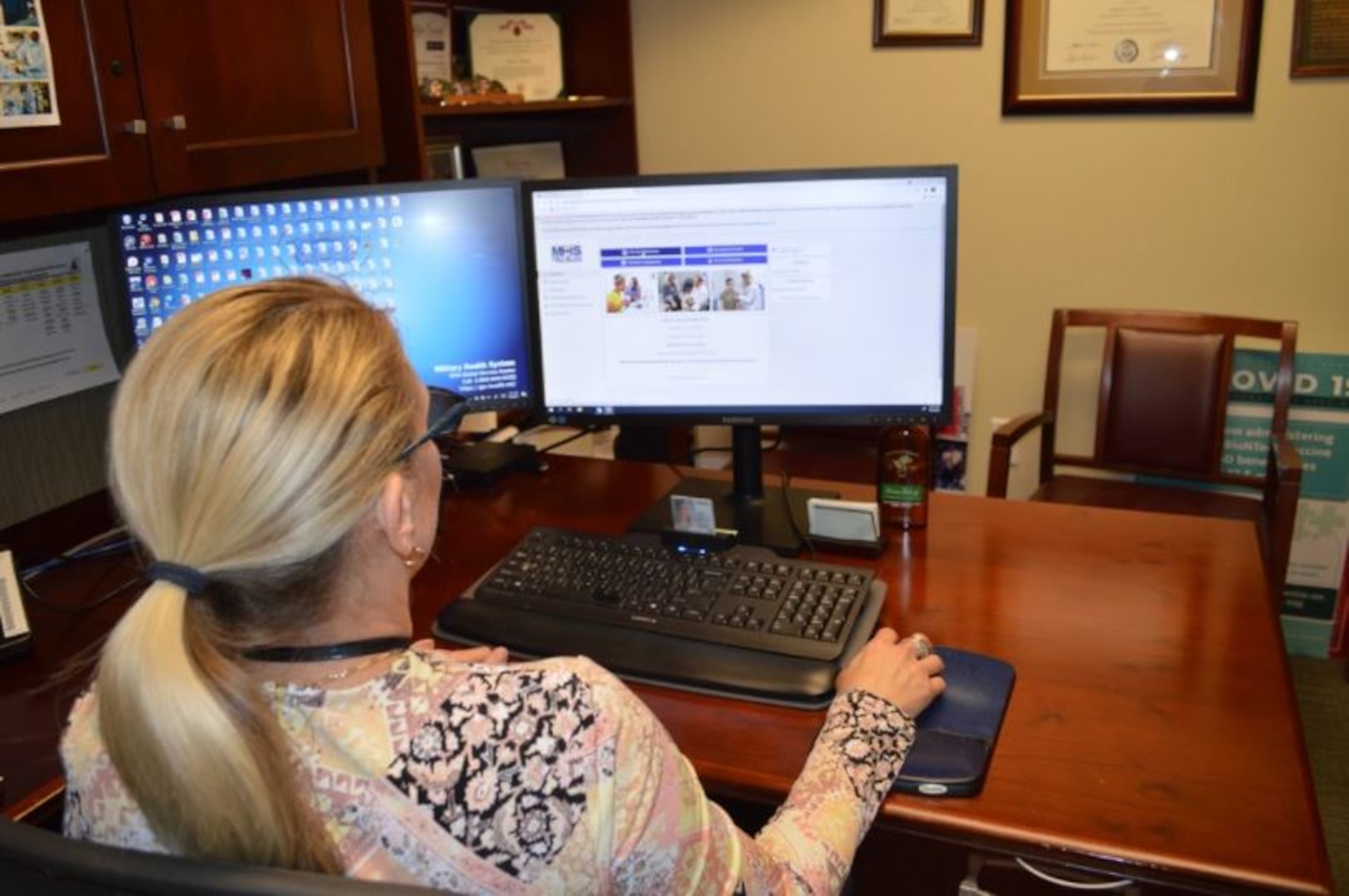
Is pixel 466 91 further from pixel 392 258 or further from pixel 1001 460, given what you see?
pixel 1001 460

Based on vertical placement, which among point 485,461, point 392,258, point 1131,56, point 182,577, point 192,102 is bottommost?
point 485,461

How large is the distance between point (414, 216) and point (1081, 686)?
1117mm

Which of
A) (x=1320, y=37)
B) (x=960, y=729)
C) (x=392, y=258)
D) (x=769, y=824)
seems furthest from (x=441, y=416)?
(x=1320, y=37)

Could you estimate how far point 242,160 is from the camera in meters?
1.66

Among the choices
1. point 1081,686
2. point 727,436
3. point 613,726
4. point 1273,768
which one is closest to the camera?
point 613,726

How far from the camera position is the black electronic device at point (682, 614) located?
1.18 metres

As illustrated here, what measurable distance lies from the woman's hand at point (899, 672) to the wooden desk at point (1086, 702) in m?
0.07

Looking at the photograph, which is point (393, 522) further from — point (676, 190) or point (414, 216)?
point (414, 216)

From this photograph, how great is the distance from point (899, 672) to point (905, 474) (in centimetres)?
47

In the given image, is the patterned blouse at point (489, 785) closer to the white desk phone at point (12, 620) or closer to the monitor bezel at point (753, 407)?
the white desk phone at point (12, 620)

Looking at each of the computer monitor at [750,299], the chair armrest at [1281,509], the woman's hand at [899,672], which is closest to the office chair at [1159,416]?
the chair armrest at [1281,509]

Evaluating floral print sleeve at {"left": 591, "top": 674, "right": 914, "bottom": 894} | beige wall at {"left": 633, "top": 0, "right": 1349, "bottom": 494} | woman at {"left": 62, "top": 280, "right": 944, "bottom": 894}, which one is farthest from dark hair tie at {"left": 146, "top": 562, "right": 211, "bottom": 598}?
beige wall at {"left": 633, "top": 0, "right": 1349, "bottom": 494}

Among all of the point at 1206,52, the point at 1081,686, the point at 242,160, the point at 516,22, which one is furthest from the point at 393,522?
the point at 1206,52

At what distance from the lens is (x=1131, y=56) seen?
2.62 m
